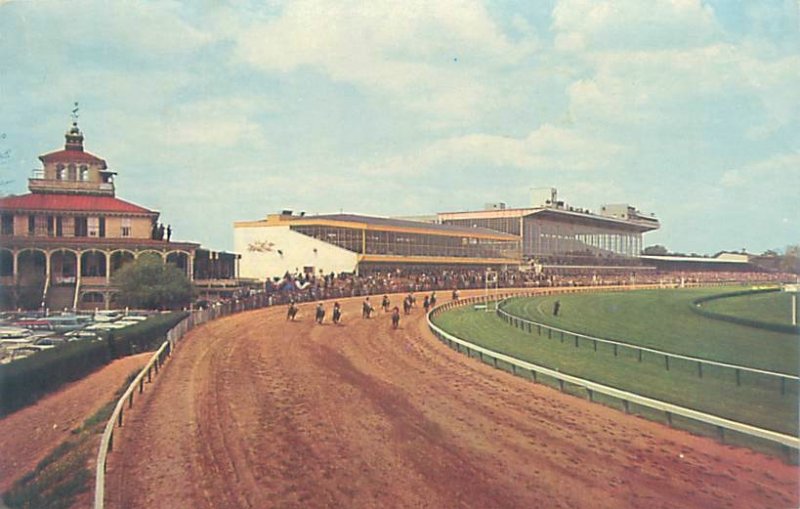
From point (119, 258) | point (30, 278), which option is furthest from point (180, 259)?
point (30, 278)

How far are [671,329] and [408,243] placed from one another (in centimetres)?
3793

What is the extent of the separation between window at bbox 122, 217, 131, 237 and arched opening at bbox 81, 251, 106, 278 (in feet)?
3.83

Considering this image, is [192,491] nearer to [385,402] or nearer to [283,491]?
[283,491]

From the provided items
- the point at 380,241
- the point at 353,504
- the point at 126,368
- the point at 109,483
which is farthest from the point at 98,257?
the point at 380,241

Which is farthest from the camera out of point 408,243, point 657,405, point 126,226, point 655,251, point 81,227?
point 655,251

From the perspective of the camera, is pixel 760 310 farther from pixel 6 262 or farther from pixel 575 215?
pixel 6 262

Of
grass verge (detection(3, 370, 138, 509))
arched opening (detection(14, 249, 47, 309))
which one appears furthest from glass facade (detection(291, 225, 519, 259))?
grass verge (detection(3, 370, 138, 509))

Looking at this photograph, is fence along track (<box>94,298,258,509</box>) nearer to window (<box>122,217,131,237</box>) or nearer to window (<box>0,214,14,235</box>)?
window (<box>122,217,131,237</box>)

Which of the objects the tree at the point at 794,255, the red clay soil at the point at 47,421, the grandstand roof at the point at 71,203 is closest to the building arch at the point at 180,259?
the grandstand roof at the point at 71,203

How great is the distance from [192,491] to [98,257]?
21.0 metres

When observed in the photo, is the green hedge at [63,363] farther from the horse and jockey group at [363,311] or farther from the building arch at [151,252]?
the horse and jockey group at [363,311]

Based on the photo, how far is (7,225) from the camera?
22000mm

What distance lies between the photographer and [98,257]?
87.7ft

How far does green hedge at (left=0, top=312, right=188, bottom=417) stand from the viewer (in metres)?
14.2
